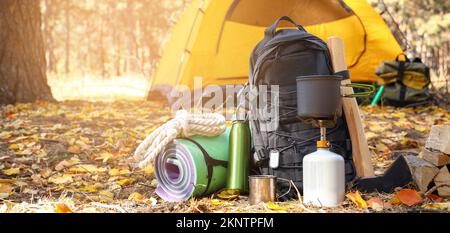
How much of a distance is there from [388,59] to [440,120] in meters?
1.39

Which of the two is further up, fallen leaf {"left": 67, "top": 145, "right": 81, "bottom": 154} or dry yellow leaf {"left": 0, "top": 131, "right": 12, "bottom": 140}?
dry yellow leaf {"left": 0, "top": 131, "right": 12, "bottom": 140}

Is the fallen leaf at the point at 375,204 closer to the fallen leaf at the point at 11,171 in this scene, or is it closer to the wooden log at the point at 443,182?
the wooden log at the point at 443,182

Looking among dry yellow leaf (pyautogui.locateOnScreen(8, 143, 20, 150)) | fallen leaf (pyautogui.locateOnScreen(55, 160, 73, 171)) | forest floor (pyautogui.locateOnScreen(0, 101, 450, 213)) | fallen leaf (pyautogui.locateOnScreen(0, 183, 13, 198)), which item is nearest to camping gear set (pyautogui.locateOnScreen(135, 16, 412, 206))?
forest floor (pyautogui.locateOnScreen(0, 101, 450, 213))

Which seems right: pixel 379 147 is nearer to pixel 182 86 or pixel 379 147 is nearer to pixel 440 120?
pixel 440 120

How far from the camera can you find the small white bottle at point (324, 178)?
2.01 metres

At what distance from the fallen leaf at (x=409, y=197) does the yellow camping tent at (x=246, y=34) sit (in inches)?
135

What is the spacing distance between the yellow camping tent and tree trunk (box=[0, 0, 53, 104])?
61.2 inches

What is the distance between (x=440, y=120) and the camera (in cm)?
462

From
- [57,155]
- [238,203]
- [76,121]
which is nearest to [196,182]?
[238,203]

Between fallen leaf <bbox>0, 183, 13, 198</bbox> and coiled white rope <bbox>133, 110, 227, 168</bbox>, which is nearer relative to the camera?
coiled white rope <bbox>133, 110, 227, 168</bbox>

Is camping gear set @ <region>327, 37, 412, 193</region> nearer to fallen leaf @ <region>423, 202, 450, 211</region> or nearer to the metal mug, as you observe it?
fallen leaf @ <region>423, 202, 450, 211</region>

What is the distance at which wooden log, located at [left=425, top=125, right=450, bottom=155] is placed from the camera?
225 cm

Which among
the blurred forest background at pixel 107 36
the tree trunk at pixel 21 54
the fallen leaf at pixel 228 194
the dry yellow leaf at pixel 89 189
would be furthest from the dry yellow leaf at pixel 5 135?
the blurred forest background at pixel 107 36
